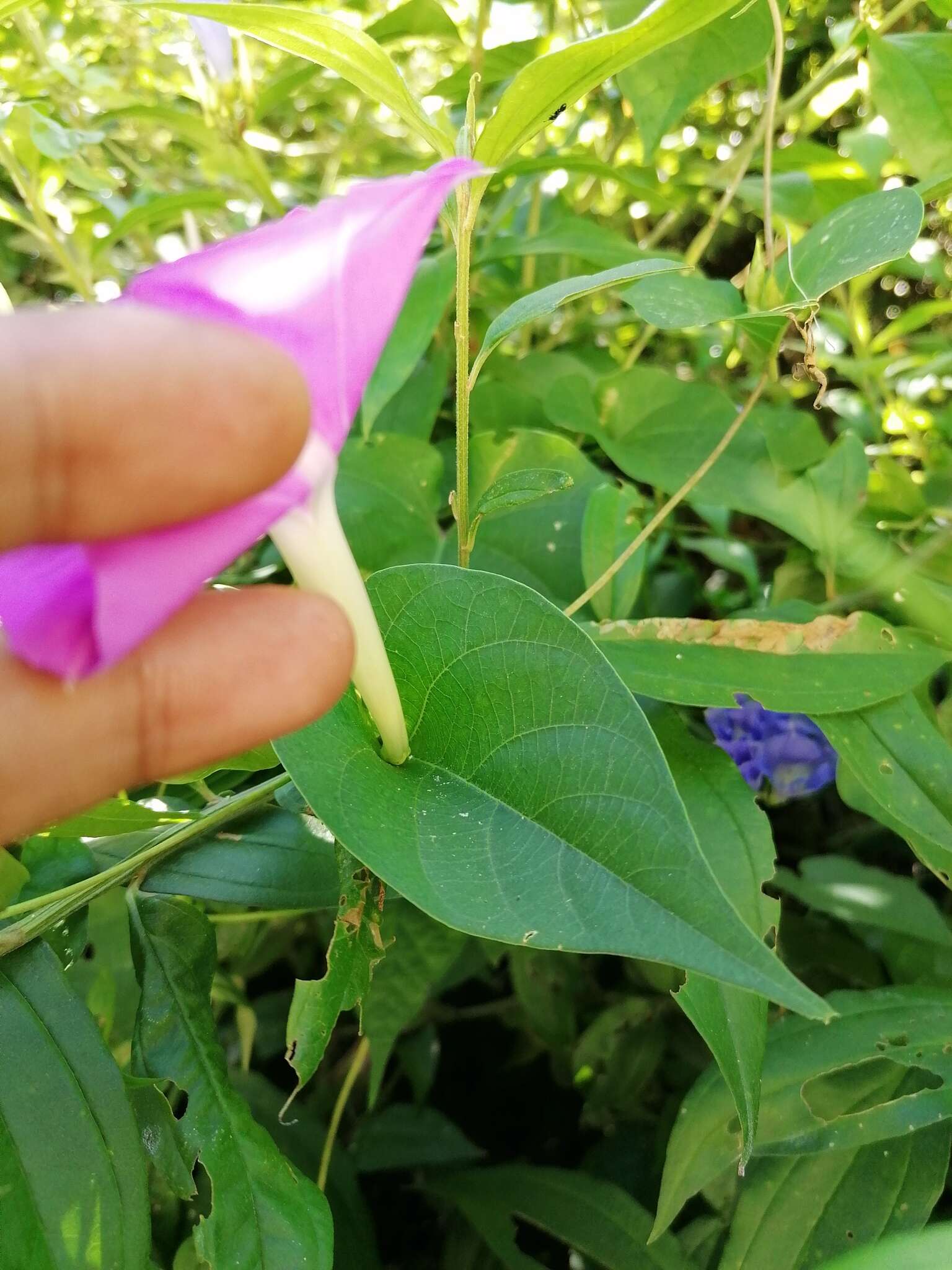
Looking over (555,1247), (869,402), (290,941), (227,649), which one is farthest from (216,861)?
(869,402)

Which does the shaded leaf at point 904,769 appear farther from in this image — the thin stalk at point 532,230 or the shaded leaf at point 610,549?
the thin stalk at point 532,230

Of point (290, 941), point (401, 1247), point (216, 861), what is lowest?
point (401, 1247)

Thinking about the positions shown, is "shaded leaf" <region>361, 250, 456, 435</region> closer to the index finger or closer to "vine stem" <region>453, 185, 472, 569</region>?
"vine stem" <region>453, 185, 472, 569</region>

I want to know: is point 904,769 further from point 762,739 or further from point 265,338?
point 265,338

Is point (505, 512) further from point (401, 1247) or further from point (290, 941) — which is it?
point (401, 1247)

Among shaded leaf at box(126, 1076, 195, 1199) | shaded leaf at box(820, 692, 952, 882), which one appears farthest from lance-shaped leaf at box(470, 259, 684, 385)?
shaded leaf at box(126, 1076, 195, 1199)
